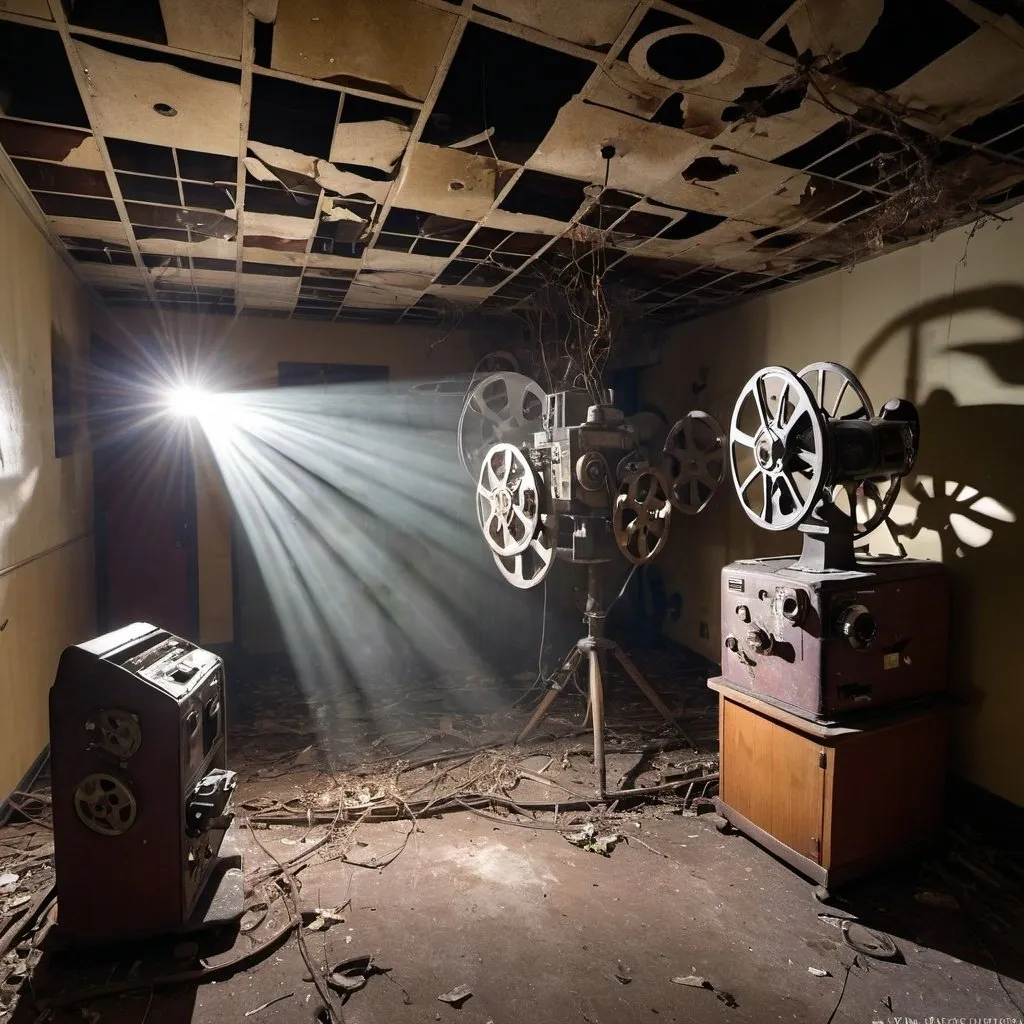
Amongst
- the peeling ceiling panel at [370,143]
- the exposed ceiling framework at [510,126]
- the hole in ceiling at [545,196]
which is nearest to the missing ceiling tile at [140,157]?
the exposed ceiling framework at [510,126]

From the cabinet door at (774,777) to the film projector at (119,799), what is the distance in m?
2.45

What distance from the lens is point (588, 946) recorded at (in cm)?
251

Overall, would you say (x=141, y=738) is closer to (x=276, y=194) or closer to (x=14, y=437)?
(x=14, y=437)

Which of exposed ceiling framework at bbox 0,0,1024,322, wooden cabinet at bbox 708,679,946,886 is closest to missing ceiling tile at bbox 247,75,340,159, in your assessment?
exposed ceiling framework at bbox 0,0,1024,322

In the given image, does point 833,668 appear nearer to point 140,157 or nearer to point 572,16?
point 572,16

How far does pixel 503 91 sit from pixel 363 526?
4.56m

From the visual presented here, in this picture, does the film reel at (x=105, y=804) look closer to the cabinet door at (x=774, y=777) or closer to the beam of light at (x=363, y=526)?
the cabinet door at (x=774, y=777)

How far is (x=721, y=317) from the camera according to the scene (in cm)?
567

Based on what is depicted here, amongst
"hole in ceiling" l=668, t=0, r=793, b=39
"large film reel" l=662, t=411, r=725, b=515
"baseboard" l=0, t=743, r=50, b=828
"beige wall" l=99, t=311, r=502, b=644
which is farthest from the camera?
"beige wall" l=99, t=311, r=502, b=644

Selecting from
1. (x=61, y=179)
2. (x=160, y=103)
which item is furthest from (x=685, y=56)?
(x=61, y=179)

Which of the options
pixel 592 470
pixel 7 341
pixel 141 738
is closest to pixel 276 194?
pixel 7 341

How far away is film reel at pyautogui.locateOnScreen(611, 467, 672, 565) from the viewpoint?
390 cm

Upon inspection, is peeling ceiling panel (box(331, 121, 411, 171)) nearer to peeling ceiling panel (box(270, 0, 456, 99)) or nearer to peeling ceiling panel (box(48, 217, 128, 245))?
peeling ceiling panel (box(270, 0, 456, 99))

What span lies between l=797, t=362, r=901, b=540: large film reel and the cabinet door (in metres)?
1.06
